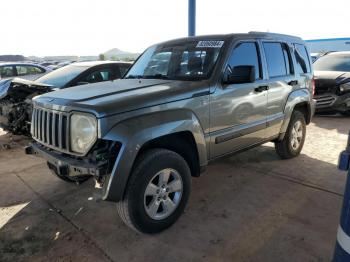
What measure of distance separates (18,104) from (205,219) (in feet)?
13.7

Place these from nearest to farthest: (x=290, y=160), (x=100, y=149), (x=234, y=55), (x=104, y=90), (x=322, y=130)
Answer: (x=100, y=149) < (x=104, y=90) < (x=234, y=55) < (x=290, y=160) < (x=322, y=130)

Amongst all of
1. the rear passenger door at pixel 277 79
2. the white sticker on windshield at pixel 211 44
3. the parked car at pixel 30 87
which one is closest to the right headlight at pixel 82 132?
the white sticker on windshield at pixel 211 44

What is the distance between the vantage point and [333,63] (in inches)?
387

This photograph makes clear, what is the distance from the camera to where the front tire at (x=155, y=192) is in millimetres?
2994

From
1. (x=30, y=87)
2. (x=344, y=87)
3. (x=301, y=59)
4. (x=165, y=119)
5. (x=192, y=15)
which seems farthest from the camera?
(x=192, y=15)

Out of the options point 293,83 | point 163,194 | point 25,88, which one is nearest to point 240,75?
point 163,194

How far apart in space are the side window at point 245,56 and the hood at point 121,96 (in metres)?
0.63

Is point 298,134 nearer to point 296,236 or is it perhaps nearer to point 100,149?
point 296,236

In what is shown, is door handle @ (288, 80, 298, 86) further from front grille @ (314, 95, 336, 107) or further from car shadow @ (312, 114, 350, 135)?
front grille @ (314, 95, 336, 107)

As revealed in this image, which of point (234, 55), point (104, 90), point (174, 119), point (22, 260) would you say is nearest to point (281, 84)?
point (234, 55)

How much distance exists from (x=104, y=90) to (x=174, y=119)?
87 cm

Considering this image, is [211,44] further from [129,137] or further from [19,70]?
[19,70]

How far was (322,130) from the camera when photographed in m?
7.47

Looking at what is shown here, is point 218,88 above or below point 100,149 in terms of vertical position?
above
